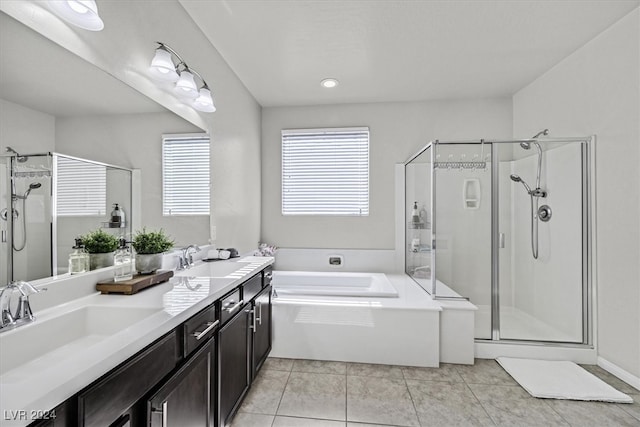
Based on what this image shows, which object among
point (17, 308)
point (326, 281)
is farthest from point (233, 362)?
point (326, 281)

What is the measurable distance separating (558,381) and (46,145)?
3.22m

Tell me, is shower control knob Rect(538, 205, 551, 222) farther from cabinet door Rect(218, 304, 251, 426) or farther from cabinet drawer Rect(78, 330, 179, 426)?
cabinet drawer Rect(78, 330, 179, 426)

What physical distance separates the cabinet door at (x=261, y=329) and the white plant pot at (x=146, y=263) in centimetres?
72

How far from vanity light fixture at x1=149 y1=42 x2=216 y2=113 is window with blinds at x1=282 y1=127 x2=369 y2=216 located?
1604 mm

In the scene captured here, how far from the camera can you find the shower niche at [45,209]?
92 cm

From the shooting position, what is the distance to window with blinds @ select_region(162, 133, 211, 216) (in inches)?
67.6

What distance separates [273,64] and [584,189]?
9.54ft

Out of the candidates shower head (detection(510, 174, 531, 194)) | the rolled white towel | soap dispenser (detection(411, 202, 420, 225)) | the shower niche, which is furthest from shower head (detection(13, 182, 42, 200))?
shower head (detection(510, 174, 531, 194))

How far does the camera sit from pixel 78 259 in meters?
1.17

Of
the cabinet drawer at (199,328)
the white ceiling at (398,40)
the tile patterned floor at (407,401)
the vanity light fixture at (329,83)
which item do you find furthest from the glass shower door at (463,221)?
the cabinet drawer at (199,328)

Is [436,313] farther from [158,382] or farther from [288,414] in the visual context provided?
[158,382]

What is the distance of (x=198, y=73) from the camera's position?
2059mm

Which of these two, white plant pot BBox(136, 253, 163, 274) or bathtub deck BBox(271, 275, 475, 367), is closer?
white plant pot BBox(136, 253, 163, 274)

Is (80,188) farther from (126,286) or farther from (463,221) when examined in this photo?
(463,221)
